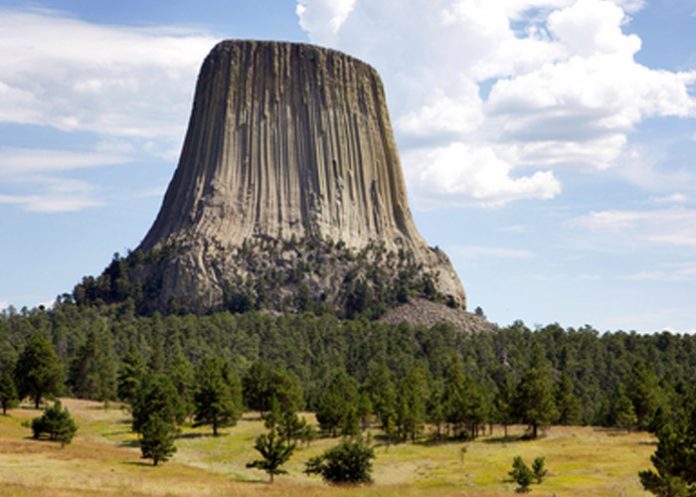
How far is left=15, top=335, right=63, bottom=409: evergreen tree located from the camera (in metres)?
116

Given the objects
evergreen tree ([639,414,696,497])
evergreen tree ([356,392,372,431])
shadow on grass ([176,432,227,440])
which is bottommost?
shadow on grass ([176,432,227,440])

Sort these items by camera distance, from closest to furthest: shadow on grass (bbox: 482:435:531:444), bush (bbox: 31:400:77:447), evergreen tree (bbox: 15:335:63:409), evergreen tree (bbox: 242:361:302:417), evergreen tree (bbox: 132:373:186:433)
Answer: bush (bbox: 31:400:77:447), evergreen tree (bbox: 132:373:186:433), shadow on grass (bbox: 482:435:531:444), evergreen tree (bbox: 15:335:63:409), evergreen tree (bbox: 242:361:302:417)

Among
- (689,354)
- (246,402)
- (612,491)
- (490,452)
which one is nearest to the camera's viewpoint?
(612,491)

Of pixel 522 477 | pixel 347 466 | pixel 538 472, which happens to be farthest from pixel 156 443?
pixel 538 472

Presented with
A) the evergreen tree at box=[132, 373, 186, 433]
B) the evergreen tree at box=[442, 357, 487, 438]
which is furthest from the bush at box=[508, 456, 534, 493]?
the evergreen tree at box=[132, 373, 186, 433]

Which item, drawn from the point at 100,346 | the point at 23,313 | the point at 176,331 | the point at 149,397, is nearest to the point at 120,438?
the point at 149,397

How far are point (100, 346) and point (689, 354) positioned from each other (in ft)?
354

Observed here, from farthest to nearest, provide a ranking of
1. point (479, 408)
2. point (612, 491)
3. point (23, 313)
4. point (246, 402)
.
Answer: point (23, 313)
point (246, 402)
point (479, 408)
point (612, 491)

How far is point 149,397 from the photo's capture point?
3954 inches

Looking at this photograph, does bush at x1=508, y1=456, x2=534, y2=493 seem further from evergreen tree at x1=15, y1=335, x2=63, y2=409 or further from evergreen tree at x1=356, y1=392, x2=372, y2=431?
evergreen tree at x1=15, y1=335, x2=63, y2=409

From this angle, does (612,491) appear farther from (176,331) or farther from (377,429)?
(176,331)

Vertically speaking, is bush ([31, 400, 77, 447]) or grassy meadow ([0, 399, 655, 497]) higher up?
bush ([31, 400, 77, 447])

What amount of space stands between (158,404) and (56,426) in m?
14.9

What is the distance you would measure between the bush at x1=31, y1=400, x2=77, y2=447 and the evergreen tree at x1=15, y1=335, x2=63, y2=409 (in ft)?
96.1
